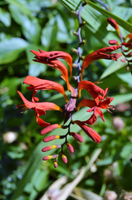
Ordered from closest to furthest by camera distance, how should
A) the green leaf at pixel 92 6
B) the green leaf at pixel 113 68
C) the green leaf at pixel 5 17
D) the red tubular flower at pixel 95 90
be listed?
the red tubular flower at pixel 95 90, the green leaf at pixel 92 6, the green leaf at pixel 113 68, the green leaf at pixel 5 17

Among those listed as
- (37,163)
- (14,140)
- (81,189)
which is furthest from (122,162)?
(14,140)

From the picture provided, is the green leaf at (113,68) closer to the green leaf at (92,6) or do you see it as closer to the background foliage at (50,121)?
the background foliage at (50,121)

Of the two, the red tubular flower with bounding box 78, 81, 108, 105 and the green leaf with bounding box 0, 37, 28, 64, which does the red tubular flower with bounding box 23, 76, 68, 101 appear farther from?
the green leaf with bounding box 0, 37, 28, 64

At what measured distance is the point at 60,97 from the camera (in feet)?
2.96

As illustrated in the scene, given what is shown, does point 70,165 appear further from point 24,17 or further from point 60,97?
point 24,17

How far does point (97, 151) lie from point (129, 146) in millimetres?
166

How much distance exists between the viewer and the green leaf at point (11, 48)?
1042 mm

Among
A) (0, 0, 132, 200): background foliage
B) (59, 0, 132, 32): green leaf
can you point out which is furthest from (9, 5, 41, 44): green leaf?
(59, 0, 132, 32): green leaf

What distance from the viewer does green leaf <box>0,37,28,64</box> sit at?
1.04 m

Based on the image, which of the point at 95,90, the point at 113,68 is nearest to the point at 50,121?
the point at 113,68

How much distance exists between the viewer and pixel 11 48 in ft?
3.53

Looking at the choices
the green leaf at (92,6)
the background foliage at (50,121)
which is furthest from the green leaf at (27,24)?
the green leaf at (92,6)

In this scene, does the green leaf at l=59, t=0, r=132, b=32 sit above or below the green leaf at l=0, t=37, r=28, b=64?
above

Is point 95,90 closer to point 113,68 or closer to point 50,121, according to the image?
point 113,68
